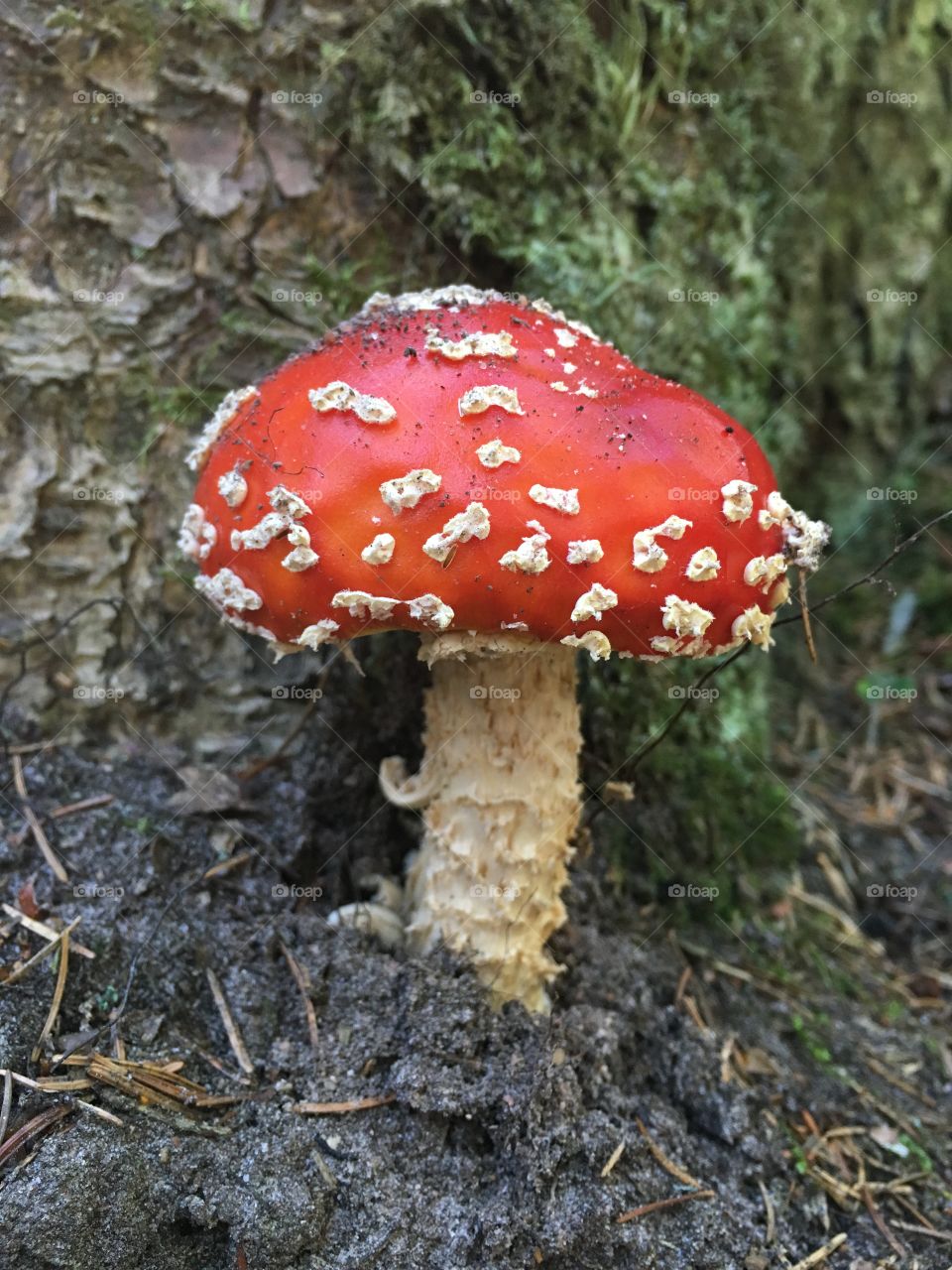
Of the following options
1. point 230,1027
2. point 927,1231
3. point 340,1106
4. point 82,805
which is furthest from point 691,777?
point 82,805

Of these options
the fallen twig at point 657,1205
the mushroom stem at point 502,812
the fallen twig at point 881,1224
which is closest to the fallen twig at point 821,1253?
the fallen twig at point 881,1224

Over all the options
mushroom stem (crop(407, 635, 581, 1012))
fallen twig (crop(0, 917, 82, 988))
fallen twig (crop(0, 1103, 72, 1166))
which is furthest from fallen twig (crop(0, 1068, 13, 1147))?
mushroom stem (crop(407, 635, 581, 1012))

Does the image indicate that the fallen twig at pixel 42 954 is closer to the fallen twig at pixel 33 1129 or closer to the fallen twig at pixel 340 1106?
the fallen twig at pixel 33 1129

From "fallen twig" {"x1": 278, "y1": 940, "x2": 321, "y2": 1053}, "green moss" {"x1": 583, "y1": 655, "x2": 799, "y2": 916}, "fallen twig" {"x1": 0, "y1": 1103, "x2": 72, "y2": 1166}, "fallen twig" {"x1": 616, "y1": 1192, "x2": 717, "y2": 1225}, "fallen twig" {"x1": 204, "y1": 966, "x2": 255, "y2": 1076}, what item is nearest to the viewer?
"fallen twig" {"x1": 0, "y1": 1103, "x2": 72, "y2": 1166}

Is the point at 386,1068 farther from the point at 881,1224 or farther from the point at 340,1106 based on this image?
the point at 881,1224

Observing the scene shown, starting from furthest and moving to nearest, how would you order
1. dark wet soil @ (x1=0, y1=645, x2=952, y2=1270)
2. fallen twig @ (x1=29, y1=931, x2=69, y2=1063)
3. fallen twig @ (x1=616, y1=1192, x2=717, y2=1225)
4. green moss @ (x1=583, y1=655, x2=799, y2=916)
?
green moss @ (x1=583, y1=655, x2=799, y2=916), fallen twig @ (x1=616, y1=1192, x2=717, y2=1225), fallen twig @ (x1=29, y1=931, x2=69, y2=1063), dark wet soil @ (x1=0, y1=645, x2=952, y2=1270)

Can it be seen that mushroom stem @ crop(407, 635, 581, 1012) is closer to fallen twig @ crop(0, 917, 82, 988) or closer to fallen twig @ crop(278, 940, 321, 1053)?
fallen twig @ crop(278, 940, 321, 1053)
